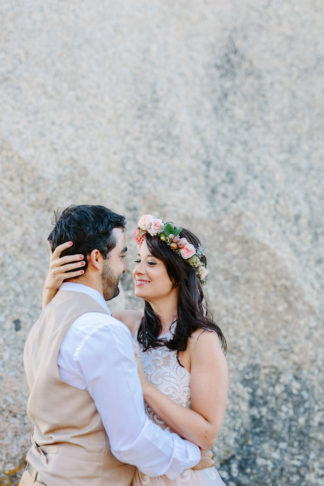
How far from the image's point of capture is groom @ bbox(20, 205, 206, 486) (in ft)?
7.22

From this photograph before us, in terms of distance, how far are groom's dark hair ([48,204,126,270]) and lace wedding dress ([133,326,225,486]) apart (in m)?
0.71

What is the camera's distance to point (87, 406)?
225cm

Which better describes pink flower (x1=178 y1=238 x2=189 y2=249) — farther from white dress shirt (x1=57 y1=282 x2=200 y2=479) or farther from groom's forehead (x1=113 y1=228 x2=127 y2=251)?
white dress shirt (x1=57 y1=282 x2=200 y2=479)

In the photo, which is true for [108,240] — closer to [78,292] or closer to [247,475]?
[78,292]

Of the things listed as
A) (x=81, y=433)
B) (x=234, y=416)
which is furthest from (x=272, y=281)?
(x=81, y=433)

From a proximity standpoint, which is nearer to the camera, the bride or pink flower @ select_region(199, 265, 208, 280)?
the bride

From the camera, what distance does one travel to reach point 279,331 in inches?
229

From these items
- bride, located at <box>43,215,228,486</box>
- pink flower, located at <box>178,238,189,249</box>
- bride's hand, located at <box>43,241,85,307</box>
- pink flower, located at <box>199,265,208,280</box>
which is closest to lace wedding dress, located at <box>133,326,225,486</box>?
bride, located at <box>43,215,228,486</box>

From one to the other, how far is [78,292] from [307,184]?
17.4 ft

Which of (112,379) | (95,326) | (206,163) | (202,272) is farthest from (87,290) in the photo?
(206,163)

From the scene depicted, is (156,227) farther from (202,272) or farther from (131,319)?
(131,319)

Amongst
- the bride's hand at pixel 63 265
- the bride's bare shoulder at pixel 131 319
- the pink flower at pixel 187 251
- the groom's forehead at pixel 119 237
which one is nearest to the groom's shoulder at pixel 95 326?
the bride's hand at pixel 63 265

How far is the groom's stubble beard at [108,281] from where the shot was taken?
8.75ft

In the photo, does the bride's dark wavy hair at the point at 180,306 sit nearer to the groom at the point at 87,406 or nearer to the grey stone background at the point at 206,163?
the groom at the point at 87,406
